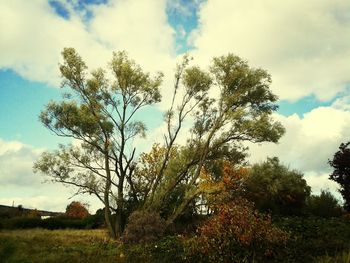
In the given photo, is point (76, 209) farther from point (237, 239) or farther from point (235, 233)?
point (235, 233)

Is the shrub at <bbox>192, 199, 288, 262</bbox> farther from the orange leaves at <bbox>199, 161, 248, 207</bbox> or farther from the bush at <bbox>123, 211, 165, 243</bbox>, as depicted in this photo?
the orange leaves at <bbox>199, 161, 248, 207</bbox>

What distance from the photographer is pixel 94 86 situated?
3011cm

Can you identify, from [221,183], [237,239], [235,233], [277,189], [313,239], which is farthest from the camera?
[277,189]

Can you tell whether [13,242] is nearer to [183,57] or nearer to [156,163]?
[156,163]

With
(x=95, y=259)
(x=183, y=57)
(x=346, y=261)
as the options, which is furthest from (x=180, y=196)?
(x=346, y=261)

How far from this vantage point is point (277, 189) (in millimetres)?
36219

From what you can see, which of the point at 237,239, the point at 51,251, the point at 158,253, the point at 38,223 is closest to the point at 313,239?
the point at 237,239

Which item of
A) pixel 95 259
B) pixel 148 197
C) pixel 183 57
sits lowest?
pixel 95 259

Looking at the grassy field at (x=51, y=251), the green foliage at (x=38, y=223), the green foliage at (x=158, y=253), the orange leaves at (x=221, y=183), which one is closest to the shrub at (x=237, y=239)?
the green foliage at (x=158, y=253)

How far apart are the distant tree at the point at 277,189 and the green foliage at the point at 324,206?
3.68ft

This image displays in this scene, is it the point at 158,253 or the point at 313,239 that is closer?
the point at 158,253

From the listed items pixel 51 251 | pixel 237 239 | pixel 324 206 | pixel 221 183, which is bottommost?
pixel 51 251

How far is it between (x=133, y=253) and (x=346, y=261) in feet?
30.1

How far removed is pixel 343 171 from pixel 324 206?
5.47 m
